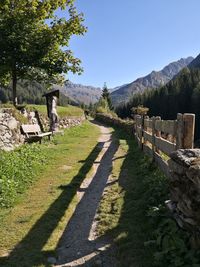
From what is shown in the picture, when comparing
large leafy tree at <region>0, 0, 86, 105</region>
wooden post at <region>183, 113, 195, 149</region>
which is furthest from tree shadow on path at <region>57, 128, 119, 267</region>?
large leafy tree at <region>0, 0, 86, 105</region>

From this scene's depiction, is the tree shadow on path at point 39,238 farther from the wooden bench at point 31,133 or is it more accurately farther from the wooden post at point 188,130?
the wooden bench at point 31,133

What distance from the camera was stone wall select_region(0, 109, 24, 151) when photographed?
1344 cm

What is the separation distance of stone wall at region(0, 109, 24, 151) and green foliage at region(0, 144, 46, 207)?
25.6 inches

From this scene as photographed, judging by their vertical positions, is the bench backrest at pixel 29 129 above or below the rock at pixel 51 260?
above

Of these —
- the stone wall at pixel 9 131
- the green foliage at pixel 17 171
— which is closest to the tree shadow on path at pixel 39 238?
the green foliage at pixel 17 171

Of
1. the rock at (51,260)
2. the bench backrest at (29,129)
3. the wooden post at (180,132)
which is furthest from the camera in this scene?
the bench backrest at (29,129)

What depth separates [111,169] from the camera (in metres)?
11.9

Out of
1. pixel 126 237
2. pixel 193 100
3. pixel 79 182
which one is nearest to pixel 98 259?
pixel 126 237

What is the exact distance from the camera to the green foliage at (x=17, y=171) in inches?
333

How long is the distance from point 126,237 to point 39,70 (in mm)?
16364

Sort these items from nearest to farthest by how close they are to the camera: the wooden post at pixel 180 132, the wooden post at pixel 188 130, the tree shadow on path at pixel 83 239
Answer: the tree shadow on path at pixel 83 239 < the wooden post at pixel 188 130 < the wooden post at pixel 180 132

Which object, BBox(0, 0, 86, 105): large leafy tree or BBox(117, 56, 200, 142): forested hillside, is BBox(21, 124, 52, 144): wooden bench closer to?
BBox(0, 0, 86, 105): large leafy tree

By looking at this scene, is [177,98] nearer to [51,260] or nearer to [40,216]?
[40,216]

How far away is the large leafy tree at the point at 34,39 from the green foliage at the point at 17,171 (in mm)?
7457
